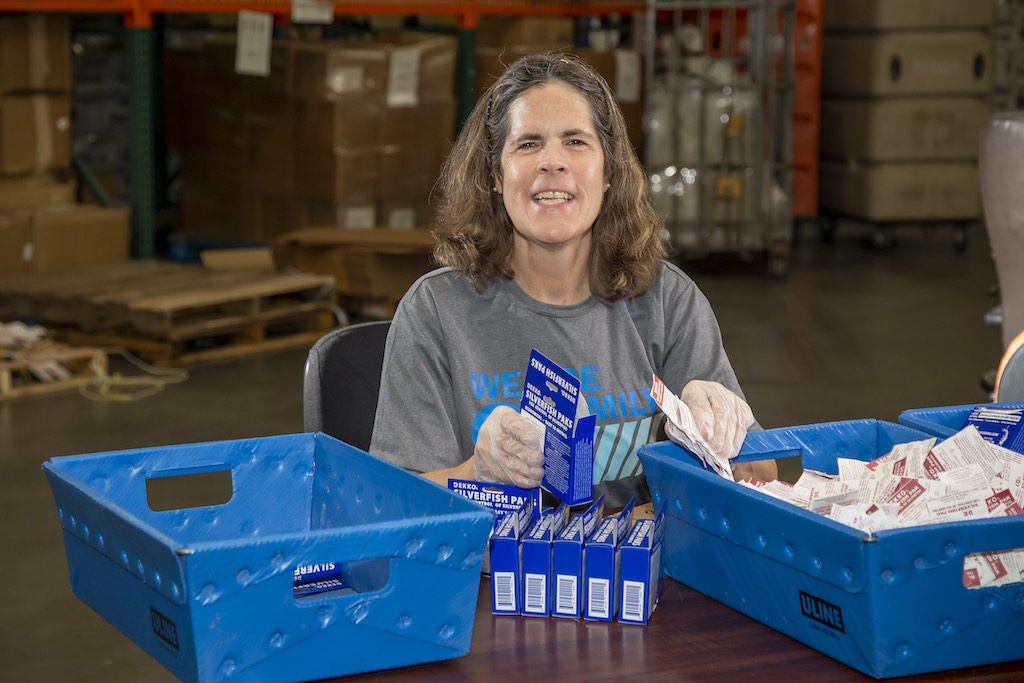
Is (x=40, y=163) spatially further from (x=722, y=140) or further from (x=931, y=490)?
(x=931, y=490)

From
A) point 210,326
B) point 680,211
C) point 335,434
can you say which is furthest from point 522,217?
point 680,211

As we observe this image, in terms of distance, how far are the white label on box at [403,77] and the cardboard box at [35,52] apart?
6.07ft

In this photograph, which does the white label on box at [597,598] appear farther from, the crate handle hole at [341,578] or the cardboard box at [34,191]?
the cardboard box at [34,191]

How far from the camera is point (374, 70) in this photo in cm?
794

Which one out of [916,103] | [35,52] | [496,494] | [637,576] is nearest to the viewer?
[637,576]

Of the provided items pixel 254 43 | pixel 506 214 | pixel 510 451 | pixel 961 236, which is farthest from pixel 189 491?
pixel 961 236

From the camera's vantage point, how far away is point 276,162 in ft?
27.2

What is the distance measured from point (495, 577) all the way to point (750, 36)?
8.13m

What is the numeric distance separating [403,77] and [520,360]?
6.01 metres

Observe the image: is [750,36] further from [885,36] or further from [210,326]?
[210,326]

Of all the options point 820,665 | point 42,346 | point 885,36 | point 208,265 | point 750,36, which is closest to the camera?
point 820,665

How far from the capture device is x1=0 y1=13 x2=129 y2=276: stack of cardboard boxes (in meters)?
7.24

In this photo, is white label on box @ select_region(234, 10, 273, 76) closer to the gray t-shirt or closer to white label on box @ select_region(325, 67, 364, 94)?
white label on box @ select_region(325, 67, 364, 94)

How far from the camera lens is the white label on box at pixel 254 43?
7852mm
